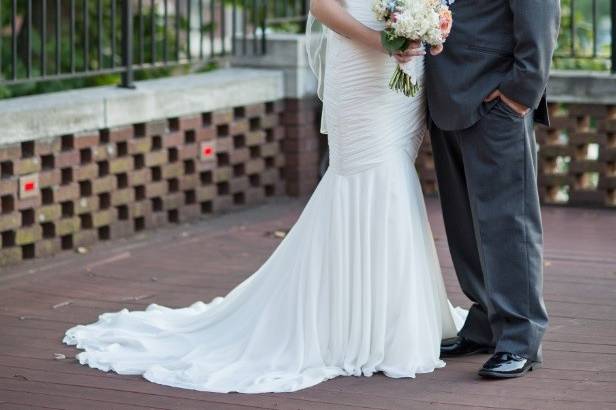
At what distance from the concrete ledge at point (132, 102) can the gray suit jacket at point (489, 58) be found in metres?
2.83

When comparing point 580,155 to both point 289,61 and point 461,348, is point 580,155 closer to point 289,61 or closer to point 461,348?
point 289,61

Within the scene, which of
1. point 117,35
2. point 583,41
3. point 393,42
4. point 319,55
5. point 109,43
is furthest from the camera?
point 583,41

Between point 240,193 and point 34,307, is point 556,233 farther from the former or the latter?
point 34,307

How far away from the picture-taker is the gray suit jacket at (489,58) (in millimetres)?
4605

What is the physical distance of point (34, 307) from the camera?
614 cm

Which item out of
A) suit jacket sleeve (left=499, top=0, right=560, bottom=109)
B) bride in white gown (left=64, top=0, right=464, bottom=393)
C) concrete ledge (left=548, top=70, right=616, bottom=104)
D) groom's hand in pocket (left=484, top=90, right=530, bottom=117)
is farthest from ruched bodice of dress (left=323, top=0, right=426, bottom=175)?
concrete ledge (left=548, top=70, right=616, bottom=104)

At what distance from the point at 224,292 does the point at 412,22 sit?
2.30m

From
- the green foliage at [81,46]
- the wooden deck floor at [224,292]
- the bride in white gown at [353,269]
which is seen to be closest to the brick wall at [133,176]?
the wooden deck floor at [224,292]

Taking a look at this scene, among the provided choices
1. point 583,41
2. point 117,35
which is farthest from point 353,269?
point 583,41

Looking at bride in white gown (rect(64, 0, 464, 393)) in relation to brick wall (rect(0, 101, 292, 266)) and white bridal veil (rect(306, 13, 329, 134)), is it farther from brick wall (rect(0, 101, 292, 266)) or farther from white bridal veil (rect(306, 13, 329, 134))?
brick wall (rect(0, 101, 292, 266))

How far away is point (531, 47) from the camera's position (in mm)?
4602

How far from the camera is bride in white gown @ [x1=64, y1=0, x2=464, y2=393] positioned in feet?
16.3

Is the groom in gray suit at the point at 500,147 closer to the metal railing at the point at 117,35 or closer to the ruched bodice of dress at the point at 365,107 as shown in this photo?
the ruched bodice of dress at the point at 365,107

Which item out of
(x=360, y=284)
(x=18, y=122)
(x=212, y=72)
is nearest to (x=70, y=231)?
(x=18, y=122)
